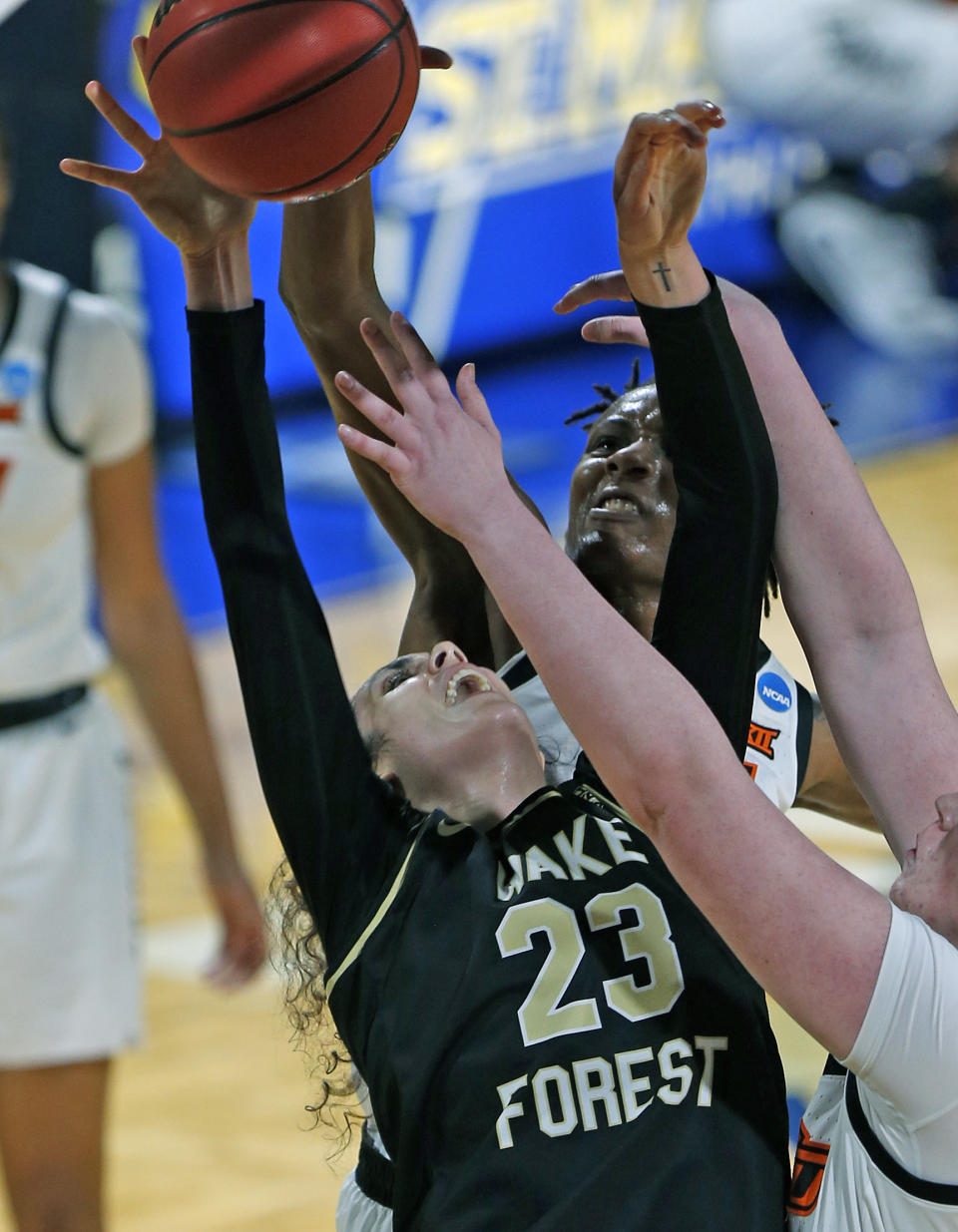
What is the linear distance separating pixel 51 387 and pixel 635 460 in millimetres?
1405

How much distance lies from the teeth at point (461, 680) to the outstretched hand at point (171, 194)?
0.53 meters

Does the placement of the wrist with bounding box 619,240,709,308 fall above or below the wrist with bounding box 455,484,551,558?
above

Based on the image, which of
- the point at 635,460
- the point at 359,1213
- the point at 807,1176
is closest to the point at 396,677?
the point at 635,460

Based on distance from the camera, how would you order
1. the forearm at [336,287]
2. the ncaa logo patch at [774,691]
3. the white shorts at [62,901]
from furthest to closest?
the white shorts at [62,901] < the ncaa logo patch at [774,691] < the forearm at [336,287]

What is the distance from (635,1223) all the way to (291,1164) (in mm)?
2316

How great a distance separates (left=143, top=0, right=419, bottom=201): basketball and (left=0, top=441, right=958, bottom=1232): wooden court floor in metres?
0.63

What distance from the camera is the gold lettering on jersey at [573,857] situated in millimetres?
1709

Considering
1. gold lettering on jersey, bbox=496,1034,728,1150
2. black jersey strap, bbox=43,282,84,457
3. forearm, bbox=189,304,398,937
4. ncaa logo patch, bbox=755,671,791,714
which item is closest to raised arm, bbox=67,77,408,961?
forearm, bbox=189,304,398,937

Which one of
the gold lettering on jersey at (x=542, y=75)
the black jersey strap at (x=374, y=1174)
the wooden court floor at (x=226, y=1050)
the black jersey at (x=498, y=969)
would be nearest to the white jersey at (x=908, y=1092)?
the black jersey at (x=498, y=969)

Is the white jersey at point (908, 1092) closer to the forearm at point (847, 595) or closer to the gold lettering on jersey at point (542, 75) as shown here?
the forearm at point (847, 595)

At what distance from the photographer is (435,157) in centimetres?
823

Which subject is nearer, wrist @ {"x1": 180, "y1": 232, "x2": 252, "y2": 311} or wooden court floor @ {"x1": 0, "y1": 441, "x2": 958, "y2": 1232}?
wrist @ {"x1": 180, "y1": 232, "x2": 252, "y2": 311}

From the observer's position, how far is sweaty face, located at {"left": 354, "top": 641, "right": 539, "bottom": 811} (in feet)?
5.90

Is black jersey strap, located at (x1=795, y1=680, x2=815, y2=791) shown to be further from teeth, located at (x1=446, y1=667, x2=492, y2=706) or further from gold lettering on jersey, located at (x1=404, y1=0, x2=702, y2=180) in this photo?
gold lettering on jersey, located at (x1=404, y1=0, x2=702, y2=180)
